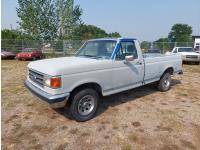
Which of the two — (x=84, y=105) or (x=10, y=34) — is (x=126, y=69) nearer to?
(x=84, y=105)

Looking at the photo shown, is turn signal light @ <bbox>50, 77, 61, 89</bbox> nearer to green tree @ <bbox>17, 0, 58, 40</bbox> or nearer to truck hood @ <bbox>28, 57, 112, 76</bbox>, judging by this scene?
truck hood @ <bbox>28, 57, 112, 76</bbox>

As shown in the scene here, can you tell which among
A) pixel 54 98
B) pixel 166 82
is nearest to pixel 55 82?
pixel 54 98

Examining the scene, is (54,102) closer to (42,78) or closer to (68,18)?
(42,78)

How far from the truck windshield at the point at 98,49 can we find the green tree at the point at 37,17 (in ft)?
88.3

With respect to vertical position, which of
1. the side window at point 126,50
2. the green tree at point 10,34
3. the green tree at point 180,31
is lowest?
the side window at point 126,50

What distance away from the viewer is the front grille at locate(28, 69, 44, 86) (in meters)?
4.19

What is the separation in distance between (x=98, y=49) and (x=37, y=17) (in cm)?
2780

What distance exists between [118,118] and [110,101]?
124 centimetres

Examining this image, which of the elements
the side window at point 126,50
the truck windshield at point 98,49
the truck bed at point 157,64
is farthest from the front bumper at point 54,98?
the truck bed at point 157,64

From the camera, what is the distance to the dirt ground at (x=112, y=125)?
3.63 m

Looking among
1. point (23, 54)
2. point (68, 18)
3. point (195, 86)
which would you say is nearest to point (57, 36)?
point (68, 18)

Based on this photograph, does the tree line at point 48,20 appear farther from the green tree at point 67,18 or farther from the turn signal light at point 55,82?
the turn signal light at point 55,82

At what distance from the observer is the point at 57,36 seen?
32531mm

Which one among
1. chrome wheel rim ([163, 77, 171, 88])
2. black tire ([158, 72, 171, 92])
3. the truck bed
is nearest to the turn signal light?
the truck bed
